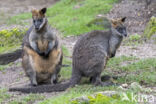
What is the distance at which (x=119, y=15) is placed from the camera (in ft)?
50.7

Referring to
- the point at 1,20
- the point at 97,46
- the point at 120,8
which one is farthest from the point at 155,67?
the point at 1,20

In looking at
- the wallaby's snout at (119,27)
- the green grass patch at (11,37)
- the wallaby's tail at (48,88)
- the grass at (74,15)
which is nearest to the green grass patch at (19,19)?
the grass at (74,15)

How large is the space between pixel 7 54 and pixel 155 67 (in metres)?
4.86

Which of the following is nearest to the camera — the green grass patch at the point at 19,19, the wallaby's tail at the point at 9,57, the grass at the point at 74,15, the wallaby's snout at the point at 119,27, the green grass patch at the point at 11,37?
the wallaby's snout at the point at 119,27

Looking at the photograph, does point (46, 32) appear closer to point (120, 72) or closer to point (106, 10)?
point (120, 72)

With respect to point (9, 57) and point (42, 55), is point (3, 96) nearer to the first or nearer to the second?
point (42, 55)

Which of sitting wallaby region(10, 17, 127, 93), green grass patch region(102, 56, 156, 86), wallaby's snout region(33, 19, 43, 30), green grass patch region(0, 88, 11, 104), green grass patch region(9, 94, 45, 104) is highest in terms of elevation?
wallaby's snout region(33, 19, 43, 30)

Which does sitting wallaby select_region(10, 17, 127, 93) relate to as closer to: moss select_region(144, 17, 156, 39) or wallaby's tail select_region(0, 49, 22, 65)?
wallaby's tail select_region(0, 49, 22, 65)

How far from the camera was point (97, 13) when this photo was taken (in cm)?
1656

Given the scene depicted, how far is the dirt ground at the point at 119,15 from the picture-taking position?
30.0ft

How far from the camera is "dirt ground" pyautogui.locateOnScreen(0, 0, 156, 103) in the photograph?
9.14 metres

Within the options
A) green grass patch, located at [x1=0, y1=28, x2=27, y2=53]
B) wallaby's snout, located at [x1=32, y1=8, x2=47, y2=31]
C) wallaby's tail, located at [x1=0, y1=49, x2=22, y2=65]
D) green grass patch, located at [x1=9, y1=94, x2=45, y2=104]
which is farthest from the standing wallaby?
green grass patch, located at [x1=0, y1=28, x2=27, y2=53]

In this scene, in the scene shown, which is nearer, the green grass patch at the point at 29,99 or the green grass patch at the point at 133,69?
the green grass patch at the point at 29,99

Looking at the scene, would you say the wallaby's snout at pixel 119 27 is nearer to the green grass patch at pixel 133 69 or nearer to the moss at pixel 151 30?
the green grass patch at pixel 133 69
